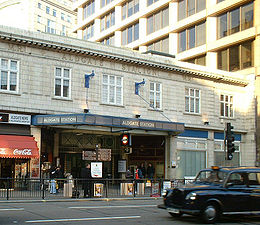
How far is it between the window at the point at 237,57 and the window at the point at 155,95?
1121 cm

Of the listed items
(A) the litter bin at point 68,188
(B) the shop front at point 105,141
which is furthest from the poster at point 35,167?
(A) the litter bin at point 68,188

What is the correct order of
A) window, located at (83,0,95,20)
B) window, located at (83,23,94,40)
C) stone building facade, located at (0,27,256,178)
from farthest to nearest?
window, located at (83,23,94,40) < window, located at (83,0,95,20) < stone building facade, located at (0,27,256,178)

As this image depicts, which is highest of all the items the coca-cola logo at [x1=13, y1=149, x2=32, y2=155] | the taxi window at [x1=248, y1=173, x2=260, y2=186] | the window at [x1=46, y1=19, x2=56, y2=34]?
the window at [x1=46, y1=19, x2=56, y2=34]

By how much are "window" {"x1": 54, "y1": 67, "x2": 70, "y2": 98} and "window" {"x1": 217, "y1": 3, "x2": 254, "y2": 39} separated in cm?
2006

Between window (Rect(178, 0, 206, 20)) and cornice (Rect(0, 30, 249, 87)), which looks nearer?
cornice (Rect(0, 30, 249, 87))

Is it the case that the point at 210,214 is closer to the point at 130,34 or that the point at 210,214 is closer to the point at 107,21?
the point at 130,34

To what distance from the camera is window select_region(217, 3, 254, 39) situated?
3925 centimetres

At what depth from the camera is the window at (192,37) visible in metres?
43.9

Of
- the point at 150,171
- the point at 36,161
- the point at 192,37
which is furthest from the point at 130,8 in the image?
the point at 36,161

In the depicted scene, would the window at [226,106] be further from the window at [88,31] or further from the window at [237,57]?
the window at [88,31]

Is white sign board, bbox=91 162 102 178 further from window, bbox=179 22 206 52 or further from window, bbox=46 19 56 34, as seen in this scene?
window, bbox=46 19 56 34

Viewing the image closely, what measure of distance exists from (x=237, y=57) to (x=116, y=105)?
16.3 meters

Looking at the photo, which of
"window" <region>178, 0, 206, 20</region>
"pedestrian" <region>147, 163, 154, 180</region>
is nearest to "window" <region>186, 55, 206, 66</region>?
"window" <region>178, 0, 206, 20</region>

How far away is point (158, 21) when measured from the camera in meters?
50.2
